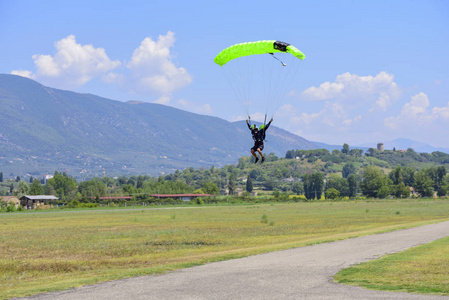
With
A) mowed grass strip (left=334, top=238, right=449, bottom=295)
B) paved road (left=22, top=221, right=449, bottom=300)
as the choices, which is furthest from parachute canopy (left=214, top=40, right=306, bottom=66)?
mowed grass strip (left=334, top=238, right=449, bottom=295)

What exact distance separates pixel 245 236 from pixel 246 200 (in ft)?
380

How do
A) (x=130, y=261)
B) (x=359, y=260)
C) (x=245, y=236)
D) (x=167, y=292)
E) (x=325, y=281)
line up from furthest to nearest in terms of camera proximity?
(x=245, y=236)
(x=130, y=261)
(x=359, y=260)
(x=325, y=281)
(x=167, y=292)

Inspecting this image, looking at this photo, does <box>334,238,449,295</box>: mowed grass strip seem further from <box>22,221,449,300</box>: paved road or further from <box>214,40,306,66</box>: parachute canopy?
<box>214,40,306,66</box>: parachute canopy

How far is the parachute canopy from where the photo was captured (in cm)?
3159

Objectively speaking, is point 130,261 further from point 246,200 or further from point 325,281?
point 246,200

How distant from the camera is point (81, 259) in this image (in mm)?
27906

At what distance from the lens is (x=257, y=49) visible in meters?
31.9

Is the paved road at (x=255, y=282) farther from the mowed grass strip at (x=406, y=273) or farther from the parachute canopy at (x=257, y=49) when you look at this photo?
the parachute canopy at (x=257, y=49)

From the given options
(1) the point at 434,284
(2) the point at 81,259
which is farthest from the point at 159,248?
(1) the point at 434,284

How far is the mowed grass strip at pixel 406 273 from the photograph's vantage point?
1678 centimetres

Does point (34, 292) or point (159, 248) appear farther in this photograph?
point (159, 248)

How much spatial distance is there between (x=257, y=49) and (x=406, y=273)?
17254 mm

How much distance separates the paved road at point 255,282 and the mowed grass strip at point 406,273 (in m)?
0.72

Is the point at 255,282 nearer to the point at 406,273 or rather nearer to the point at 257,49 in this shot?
the point at 406,273
